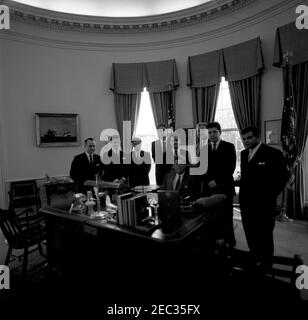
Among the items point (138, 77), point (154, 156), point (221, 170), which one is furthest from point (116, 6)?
point (221, 170)

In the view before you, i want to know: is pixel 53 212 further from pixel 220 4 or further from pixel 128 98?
pixel 220 4

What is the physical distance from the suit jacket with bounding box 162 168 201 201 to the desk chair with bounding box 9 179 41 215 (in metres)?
3.95

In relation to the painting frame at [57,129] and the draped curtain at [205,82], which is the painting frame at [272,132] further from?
the painting frame at [57,129]

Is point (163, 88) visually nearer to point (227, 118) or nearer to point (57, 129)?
point (227, 118)

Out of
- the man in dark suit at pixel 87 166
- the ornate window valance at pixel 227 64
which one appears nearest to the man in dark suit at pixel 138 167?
the man in dark suit at pixel 87 166

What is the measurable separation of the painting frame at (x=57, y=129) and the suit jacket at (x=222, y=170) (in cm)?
429

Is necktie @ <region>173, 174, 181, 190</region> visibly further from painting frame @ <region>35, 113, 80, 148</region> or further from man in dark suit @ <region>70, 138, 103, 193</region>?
painting frame @ <region>35, 113, 80, 148</region>

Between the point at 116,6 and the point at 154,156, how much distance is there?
4230 millimetres

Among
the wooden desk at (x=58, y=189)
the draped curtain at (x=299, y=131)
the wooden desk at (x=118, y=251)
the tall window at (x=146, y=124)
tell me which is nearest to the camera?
the wooden desk at (x=118, y=251)

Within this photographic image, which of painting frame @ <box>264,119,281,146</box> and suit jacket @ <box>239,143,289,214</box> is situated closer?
suit jacket @ <box>239,143,289,214</box>

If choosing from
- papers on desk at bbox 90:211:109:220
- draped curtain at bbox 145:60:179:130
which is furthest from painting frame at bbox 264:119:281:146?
papers on desk at bbox 90:211:109:220

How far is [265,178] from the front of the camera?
280 centimetres

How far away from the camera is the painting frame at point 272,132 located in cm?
514

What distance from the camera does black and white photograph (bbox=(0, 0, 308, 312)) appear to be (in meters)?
1.93
